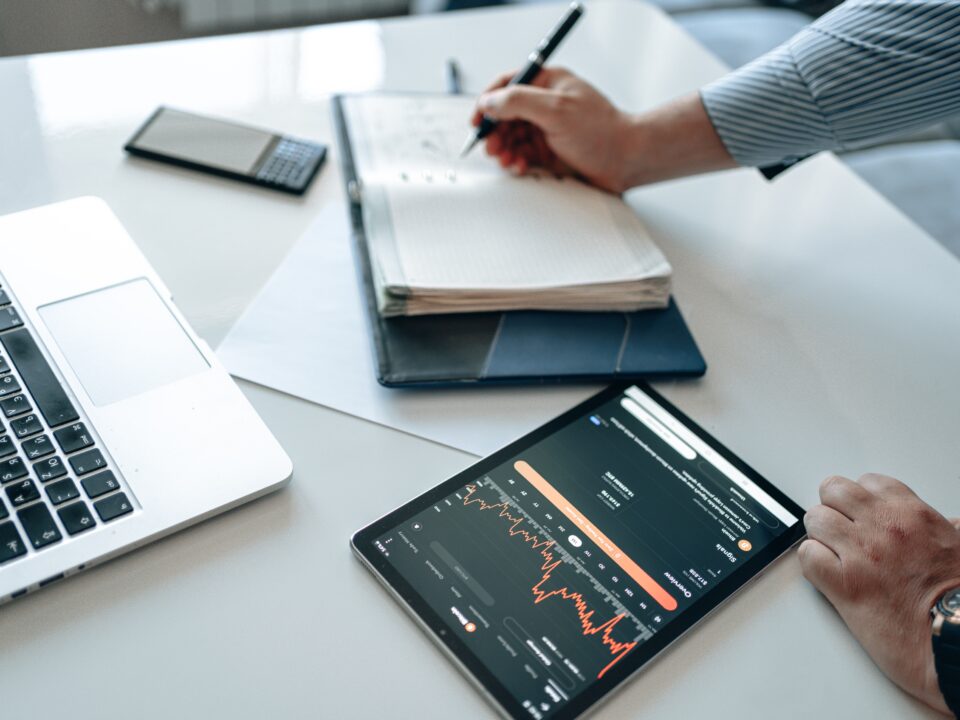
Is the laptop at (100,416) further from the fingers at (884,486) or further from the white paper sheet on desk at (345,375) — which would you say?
the fingers at (884,486)

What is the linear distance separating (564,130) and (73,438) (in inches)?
22.7

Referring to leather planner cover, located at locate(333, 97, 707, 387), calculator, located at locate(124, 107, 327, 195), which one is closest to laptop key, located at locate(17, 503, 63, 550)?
leather planner cover, located at locate(333, 97, 707, 387)

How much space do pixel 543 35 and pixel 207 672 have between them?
95 cm

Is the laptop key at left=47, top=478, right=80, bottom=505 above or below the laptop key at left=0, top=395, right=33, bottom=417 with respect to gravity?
below

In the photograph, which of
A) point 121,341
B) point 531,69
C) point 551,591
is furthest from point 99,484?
point 531,69

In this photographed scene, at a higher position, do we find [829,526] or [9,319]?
[9,319]

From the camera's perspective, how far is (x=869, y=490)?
0.70 meters

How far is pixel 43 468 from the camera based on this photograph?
0.59 m

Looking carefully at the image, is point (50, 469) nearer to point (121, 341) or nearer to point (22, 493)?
point (22, 493)

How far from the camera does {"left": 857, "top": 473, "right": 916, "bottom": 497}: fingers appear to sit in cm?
69

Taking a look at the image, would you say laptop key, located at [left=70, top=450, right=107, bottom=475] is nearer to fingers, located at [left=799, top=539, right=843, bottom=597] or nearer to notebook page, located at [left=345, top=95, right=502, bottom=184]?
notebook page, located at [left=345, top=95, right=502, bottom=184]

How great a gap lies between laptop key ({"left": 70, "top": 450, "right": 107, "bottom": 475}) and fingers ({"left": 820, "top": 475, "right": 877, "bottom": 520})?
530 mm

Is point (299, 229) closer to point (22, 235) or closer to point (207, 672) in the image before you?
point (22, 235)

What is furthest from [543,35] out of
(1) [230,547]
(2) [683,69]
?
(1) [230,547]
